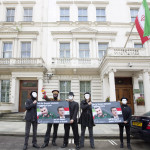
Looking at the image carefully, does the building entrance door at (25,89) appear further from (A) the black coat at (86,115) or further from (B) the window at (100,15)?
(B) the window at (100,15)

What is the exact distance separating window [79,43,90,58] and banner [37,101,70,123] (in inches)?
426

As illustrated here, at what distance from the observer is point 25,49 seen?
1603cm

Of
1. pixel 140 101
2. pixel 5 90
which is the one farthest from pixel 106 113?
pixel 5 90

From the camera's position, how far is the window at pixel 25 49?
15836 millimetres

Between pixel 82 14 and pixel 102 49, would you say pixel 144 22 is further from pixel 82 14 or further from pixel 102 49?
pixel 82 14

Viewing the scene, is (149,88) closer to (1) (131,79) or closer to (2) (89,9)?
(1) (131,79)

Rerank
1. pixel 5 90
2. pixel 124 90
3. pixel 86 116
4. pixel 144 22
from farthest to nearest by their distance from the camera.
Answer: pixel 5 90
pixel 124 90
pixel 144 22
pixel 86 116

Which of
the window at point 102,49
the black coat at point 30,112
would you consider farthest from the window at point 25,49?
the black coat at point 30,112

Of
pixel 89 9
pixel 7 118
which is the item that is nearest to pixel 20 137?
pixel 7 118

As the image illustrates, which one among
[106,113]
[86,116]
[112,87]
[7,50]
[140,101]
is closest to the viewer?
[86,116]

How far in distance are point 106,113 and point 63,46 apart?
11757 mm

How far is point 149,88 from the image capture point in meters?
11.2

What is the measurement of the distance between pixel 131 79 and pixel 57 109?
10829 mm

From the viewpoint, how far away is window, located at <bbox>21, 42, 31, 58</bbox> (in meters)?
15.8
